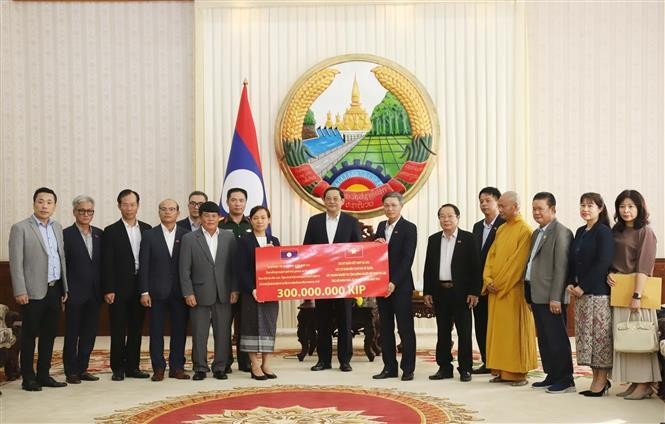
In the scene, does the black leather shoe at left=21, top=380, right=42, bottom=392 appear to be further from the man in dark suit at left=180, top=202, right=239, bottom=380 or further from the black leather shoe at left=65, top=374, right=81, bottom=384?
the man in dark suit at left=180, top=202, right=239, bottom=380

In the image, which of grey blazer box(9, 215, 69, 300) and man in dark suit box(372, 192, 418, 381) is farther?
man in dark suit box(372, 192, 418, 381)

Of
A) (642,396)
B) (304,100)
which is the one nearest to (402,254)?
(642,396)

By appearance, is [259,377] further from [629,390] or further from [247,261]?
[629,390]

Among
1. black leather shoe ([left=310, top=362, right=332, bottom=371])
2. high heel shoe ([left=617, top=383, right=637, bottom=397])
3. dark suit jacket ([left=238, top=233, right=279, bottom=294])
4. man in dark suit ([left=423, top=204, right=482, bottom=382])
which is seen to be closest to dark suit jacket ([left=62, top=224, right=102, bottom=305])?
dark suit jacket ([left=238, top=233, right=279, bottom=294])

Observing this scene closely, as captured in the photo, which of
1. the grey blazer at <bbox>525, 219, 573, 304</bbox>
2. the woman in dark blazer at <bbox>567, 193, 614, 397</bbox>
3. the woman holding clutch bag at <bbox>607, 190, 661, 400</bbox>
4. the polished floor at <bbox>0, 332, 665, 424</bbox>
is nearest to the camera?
the polished floor at <bbox>0, 332, 665, 424</bbox>

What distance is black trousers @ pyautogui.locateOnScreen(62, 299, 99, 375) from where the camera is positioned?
6.26 meters

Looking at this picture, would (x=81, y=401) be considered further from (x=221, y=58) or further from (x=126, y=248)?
(x=221, y=58)

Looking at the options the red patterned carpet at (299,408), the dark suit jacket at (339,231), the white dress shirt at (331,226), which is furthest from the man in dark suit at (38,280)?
the white dress shirt at (331,226)

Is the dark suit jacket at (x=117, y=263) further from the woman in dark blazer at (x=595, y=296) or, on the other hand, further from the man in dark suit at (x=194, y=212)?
the woman in dark blazer at (x=595, y=296)

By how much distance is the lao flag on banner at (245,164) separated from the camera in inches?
327

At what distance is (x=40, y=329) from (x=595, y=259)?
3.78 m

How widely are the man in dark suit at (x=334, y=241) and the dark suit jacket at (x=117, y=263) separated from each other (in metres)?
1.34

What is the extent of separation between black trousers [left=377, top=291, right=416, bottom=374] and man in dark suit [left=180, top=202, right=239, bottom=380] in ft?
3.61

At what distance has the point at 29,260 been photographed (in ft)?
19.5
